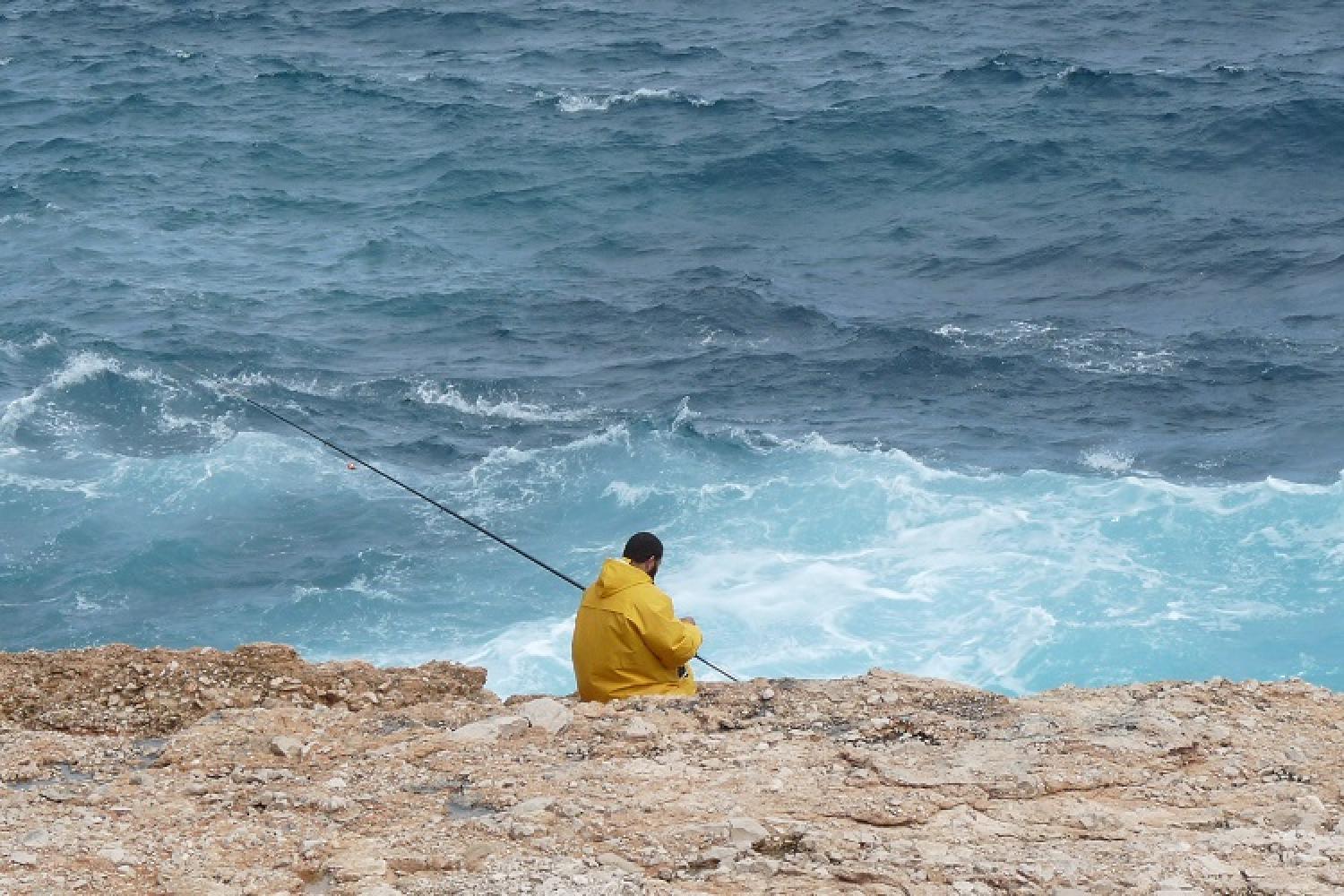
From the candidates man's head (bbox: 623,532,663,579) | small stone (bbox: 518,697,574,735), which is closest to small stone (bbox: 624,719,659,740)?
small stone (bbox: 518,697,574,735)

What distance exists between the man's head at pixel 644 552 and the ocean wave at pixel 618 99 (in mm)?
25532

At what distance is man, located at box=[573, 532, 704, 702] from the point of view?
7801 millimetres

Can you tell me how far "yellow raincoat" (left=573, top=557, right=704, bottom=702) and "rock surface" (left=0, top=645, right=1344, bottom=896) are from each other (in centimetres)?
30

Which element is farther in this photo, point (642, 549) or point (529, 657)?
point (529, 657)

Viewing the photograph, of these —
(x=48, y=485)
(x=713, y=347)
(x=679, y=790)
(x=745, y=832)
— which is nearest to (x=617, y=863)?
(x=745, y=832)

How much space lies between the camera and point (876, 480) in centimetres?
1827

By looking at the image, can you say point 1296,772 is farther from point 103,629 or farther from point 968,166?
point 968,166

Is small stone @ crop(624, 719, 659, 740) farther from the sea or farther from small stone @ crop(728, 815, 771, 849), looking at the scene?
the sea

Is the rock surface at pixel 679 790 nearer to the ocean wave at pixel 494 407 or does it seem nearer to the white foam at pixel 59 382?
the ocean wave at pixel 494 407

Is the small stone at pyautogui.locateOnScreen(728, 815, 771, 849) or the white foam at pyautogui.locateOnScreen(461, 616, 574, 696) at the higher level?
the small stone at pyautogui.locateOnScreen(728, 815, 771, 849)

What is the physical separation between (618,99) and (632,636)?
2664 centimetres

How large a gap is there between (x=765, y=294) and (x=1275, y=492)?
8178mm

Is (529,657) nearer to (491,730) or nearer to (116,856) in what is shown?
(491,730)

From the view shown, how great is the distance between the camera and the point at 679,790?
6.49 m
